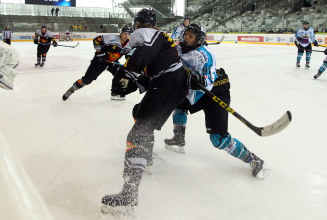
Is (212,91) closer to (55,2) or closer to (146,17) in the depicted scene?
(146,17)

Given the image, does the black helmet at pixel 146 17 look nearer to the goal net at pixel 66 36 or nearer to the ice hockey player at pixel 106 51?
the ice hockey player at pixel 106 51

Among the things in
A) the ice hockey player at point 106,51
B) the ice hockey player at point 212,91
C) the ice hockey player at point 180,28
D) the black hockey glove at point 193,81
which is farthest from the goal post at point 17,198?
the ice hockey player at point 180,28

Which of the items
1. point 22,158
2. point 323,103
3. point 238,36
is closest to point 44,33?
point 22,158

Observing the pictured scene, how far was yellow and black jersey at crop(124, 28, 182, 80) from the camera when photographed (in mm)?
1502

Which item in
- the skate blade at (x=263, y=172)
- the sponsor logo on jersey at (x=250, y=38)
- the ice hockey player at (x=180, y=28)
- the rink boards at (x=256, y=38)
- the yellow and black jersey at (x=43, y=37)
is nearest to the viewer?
the skate blade at (x=263, y=172)

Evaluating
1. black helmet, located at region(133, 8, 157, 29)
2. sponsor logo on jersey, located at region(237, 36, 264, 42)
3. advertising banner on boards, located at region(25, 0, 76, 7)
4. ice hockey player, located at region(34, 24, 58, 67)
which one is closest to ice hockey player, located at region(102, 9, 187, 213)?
black helmet, located at region(133, 8, 157, 29)

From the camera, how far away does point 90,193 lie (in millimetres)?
1771

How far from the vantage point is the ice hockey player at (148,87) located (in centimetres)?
151

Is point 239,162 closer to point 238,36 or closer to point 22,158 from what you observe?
point 22,158

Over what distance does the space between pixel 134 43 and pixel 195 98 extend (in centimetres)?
64

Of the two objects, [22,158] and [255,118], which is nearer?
[22,158]

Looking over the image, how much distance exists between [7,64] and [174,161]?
1.48 m

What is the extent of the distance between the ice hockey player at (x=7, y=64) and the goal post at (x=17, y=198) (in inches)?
32.4

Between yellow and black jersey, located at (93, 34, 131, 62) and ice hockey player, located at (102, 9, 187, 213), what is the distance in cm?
230
